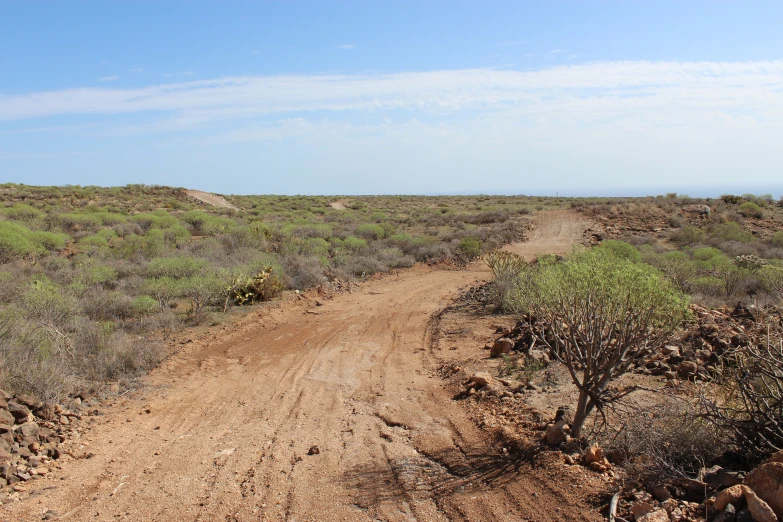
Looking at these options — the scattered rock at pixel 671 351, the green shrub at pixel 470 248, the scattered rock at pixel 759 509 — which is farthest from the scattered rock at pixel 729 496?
the green shrub at pixel 470 248

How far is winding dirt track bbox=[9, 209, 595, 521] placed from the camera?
4.28m

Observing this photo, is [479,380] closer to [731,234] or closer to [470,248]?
[470,248]

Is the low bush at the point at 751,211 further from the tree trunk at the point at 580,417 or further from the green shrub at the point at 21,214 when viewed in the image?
the green shrub at the point at 21,214

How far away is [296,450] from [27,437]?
2.82 metres

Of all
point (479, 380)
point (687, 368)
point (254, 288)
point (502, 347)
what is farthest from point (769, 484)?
point (254, 288)

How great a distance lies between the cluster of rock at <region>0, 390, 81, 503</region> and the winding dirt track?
0.28 metres

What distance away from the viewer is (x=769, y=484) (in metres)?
3.21

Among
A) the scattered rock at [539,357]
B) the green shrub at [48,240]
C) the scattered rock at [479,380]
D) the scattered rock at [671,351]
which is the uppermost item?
the green shrub at [48,240]

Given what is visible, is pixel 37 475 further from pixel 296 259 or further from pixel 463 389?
pixel 296 259

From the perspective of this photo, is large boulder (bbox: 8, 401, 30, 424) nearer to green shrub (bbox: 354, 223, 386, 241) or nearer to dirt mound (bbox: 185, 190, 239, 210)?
green shrub (bbox: 354, 223, 386, 241)

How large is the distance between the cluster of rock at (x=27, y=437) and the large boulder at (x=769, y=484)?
5844 mm

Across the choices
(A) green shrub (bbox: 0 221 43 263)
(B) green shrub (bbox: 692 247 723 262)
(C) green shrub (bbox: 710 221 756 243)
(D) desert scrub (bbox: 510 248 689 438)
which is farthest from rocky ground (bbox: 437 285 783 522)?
(C) green shrub (bbox: 710 221 756 243)

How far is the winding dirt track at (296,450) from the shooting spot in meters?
4.28

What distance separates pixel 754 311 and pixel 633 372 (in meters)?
3.14
